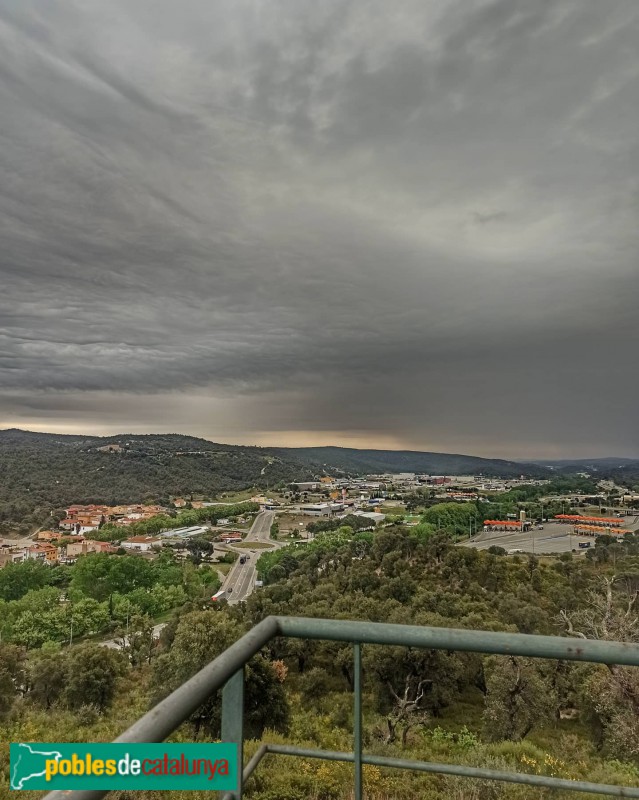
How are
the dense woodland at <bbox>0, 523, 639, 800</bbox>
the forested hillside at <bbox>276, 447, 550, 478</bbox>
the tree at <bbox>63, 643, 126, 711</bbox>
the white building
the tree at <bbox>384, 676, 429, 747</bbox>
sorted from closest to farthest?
the dense woodland at <bbox>0, 523, 639, 800</bbox> → the tree at <bbox>384, 676, 429, 747</bbox> → the tree at <bbox>63, 643, 126, 711</bbox> → the white building → the forested hillside at <bbox>276, 447, 550, 478</bbox>

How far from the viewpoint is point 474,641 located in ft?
3.77

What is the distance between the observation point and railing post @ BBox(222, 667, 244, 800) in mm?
1078

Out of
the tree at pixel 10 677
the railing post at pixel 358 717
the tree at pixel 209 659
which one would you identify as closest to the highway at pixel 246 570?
the tree at pixel 10 677

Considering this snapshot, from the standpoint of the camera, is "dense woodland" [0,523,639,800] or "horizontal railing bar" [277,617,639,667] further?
"dense woodland" [0,523,639,800]

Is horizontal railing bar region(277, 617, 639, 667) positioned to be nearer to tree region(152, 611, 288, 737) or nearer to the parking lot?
tree region(152, 611, 288, 737)

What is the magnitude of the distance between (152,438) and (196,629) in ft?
381

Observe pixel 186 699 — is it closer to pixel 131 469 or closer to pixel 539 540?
pixel 539 540

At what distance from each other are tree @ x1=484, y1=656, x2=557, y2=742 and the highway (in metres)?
13.9

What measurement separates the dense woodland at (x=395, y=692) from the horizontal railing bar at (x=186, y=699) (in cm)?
256

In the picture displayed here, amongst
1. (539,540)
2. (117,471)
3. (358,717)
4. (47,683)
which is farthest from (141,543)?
(358,717)

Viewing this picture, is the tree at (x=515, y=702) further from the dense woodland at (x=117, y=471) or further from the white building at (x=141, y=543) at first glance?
the dense woodland at (x=117, y=471)

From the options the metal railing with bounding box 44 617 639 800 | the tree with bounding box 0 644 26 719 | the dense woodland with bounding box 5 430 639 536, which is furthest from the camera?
the dense woodland with bounding box 5 430 639 536

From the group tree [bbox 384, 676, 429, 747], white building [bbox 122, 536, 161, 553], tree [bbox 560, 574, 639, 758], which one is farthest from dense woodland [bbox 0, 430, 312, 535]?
tree [bbox 560, 574, 639, 758]

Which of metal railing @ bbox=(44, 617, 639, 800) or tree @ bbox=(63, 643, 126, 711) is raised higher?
metal railing @ bbox=(44, 617, 639, 800)
